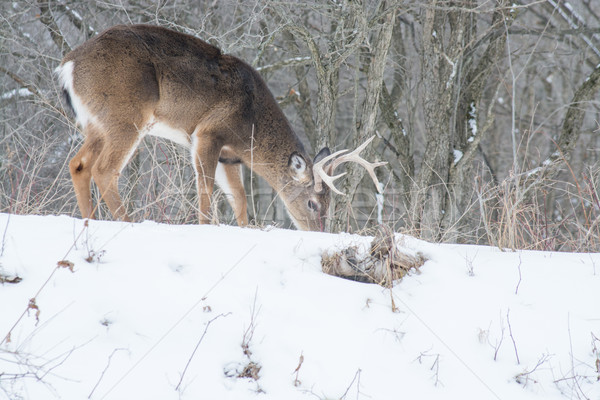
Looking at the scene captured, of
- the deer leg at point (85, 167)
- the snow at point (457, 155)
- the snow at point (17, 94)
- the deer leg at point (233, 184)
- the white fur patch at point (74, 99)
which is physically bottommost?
the snow at point (457, 155)

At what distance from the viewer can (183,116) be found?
6.33 m

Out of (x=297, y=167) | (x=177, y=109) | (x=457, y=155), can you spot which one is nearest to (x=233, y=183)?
(x=297, y=167)

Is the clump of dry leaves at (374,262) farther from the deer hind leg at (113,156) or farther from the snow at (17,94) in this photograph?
the snow at (17,94)

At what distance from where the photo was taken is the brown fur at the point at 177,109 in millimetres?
5766

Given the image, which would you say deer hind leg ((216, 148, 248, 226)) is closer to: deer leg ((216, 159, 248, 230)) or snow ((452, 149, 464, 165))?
deer leg ((216, 159, 248, 230))

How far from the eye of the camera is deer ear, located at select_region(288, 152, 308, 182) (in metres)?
7.31

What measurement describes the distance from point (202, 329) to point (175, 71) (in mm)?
3671

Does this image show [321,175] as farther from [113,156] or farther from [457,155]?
[457,155]

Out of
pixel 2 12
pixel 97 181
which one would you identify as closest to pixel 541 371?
pixel 97 181

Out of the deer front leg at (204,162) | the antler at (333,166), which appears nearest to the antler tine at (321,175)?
the antler at (333,166)

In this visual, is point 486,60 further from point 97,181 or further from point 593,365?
point 593,365

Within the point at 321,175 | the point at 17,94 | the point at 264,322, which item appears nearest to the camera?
the point at 264,322

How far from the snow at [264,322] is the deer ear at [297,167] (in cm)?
326

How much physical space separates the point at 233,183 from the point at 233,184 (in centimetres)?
1
